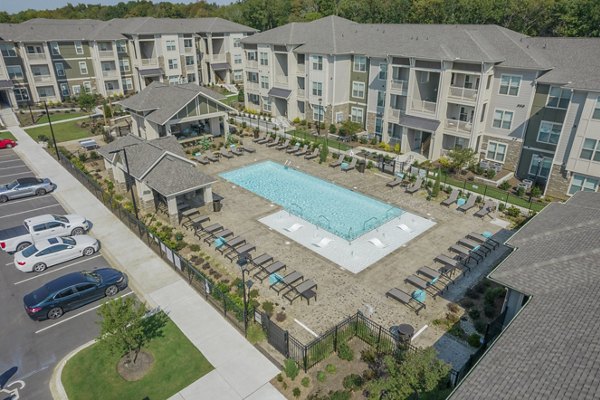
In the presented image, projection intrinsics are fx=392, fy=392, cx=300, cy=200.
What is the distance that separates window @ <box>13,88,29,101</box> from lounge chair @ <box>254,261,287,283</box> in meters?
57.9

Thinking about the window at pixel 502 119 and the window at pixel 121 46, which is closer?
the window at pixel 502 119

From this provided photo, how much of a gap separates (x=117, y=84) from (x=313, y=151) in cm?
4294

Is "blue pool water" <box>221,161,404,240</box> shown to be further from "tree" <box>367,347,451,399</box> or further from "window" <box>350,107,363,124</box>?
"window" <box>350,107,363,124</box>

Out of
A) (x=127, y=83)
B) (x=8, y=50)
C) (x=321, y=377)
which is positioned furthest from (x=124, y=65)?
(x=321, y=377)

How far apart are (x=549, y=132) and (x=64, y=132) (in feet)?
178

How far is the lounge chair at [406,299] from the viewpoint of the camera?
66.3 ft

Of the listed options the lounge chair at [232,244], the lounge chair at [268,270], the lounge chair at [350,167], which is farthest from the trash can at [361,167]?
the lounge chair at [268,270]

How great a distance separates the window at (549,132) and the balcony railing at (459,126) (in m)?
5.72

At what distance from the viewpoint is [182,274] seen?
2283cm

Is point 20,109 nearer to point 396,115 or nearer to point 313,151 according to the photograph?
point 313,151

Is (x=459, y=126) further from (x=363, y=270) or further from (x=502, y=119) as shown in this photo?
(x=363, y=270)

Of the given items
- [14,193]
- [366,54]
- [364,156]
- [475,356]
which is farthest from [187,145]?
[475,356]

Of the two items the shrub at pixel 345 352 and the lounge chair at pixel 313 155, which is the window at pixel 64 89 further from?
the shrub at pixel 345 352

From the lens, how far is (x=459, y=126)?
37750 mm
